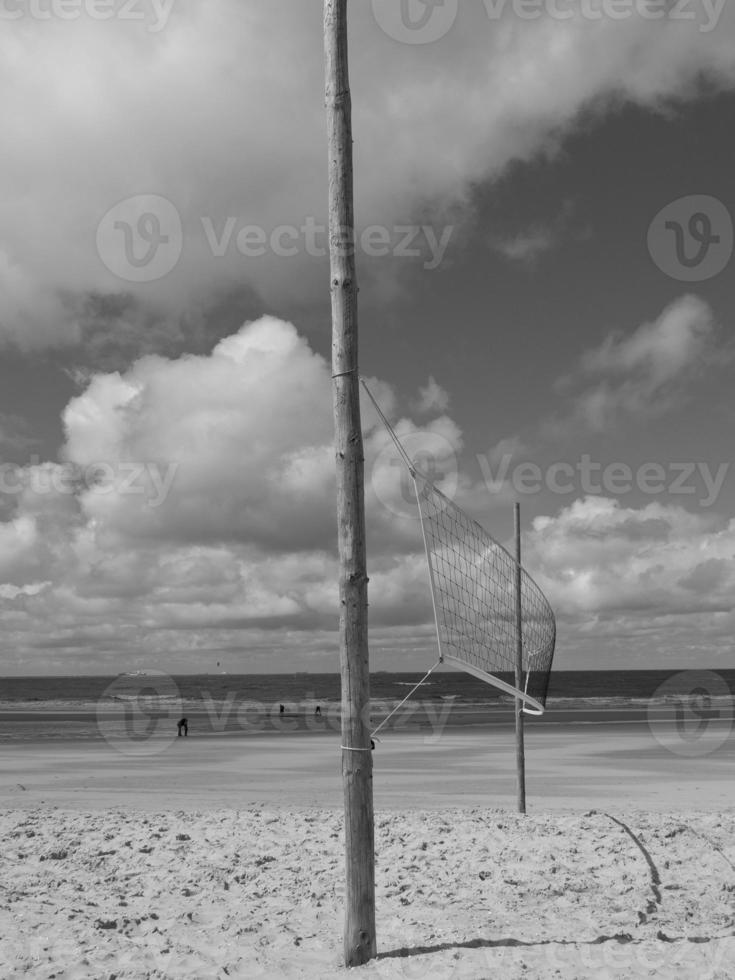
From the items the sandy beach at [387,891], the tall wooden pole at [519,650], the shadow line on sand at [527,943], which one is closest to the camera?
the sandy beach at [387,891]

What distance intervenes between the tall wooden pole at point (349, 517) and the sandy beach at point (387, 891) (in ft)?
1.93

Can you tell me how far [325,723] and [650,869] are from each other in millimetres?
31377

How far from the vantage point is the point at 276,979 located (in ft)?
18.2

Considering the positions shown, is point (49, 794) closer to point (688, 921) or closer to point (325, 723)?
point (688, 921)

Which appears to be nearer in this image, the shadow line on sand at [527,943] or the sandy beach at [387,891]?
the sandy beach at [387,891]

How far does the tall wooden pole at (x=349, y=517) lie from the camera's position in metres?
5.85

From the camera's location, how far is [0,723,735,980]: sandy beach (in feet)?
19.1

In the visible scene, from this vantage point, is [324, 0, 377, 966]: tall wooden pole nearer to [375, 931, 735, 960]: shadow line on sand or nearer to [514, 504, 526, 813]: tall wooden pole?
[375, 931, 735, 960]: shadow line on sand

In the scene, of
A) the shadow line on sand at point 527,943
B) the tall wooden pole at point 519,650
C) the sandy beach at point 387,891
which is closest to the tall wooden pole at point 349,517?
the shadow line on sand at point 527,943

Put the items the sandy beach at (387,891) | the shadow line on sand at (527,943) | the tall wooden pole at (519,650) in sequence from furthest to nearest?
the tall wooden pole at (519,650)
the shadow line on sand at (527,943)
the sandy beach at (387,891)

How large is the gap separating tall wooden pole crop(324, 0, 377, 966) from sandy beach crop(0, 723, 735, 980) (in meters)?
0.59

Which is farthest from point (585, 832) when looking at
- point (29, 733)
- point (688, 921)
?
point (29, 733)

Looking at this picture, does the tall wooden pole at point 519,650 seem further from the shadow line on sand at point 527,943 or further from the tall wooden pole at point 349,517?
the tall wooden pole at point 349,517

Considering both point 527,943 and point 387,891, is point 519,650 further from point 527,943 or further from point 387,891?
point 527,943
